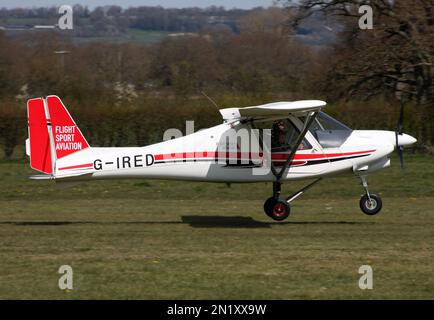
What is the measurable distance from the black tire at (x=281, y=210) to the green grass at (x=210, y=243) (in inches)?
5.0

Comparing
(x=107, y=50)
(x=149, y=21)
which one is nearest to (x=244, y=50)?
(x=107, y=50)

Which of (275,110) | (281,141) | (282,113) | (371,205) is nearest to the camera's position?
(275,110)

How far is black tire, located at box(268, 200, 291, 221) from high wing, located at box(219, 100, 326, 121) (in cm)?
150

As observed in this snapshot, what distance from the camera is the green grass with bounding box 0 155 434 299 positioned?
8977 millimetres

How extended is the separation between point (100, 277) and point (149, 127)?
53.9 ft

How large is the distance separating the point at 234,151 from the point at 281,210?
131 centimetres

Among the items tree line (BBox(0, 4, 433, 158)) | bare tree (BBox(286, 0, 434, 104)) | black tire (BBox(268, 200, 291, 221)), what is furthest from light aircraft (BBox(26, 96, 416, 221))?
bare tree (BBox(286, 0, 434, 104))

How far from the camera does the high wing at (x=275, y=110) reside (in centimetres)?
1320

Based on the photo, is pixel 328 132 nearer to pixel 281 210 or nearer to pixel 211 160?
pixel 281 210

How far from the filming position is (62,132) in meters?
13.5

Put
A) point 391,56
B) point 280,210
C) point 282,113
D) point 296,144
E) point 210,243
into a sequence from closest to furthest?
point 210,243, point 282,113, point 296,144, point 280,210, point 391,56

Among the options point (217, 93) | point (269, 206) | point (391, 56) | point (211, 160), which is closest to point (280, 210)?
point (269, 206)

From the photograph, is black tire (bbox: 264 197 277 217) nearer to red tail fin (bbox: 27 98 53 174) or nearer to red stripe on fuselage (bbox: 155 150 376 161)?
red stripe on fuselage (bbox: 155 150 376 161)

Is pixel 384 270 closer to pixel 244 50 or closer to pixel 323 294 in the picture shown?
pixel 323 294
